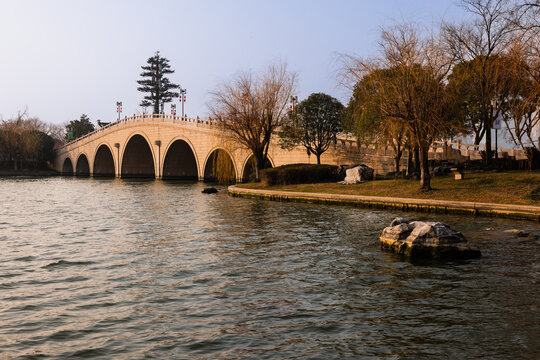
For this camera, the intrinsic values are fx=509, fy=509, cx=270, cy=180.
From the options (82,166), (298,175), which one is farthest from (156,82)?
(298,175)

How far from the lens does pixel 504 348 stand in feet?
22.7

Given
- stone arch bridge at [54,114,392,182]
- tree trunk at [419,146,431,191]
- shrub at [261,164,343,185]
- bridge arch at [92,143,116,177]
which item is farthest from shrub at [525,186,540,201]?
bridge arch at [92,143,116,177]

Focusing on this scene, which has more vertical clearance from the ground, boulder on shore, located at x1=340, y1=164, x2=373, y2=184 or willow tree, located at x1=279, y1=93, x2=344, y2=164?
willow tree, located at x1=279, y1=93, x2=344, y2=164

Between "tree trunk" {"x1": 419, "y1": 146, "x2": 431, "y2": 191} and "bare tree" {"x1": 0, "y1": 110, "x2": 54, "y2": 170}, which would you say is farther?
"bare tree" {"x1": 0, "y1": 110, "x2": 54, "y2": 170}

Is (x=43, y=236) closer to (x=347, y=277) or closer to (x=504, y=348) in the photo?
(x=347, y=277)

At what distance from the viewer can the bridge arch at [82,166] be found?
3688 inches

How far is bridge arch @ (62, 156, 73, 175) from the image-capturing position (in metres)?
98.3

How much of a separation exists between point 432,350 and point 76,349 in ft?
15.9

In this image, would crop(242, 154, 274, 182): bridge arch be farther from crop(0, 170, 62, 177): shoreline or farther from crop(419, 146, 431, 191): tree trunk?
crop(0, 170, 62, 177): shoreline

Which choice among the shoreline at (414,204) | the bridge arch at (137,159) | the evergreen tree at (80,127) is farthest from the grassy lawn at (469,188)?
the evergreen tree at (80,127)

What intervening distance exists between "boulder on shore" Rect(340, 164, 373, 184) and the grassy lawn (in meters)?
1.40

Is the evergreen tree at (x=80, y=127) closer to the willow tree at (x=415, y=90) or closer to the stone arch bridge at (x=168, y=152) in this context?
the stone arch bridge at (x=168, y=152)

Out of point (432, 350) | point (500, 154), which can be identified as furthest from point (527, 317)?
point (500, 154)

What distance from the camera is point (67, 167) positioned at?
10019cm
